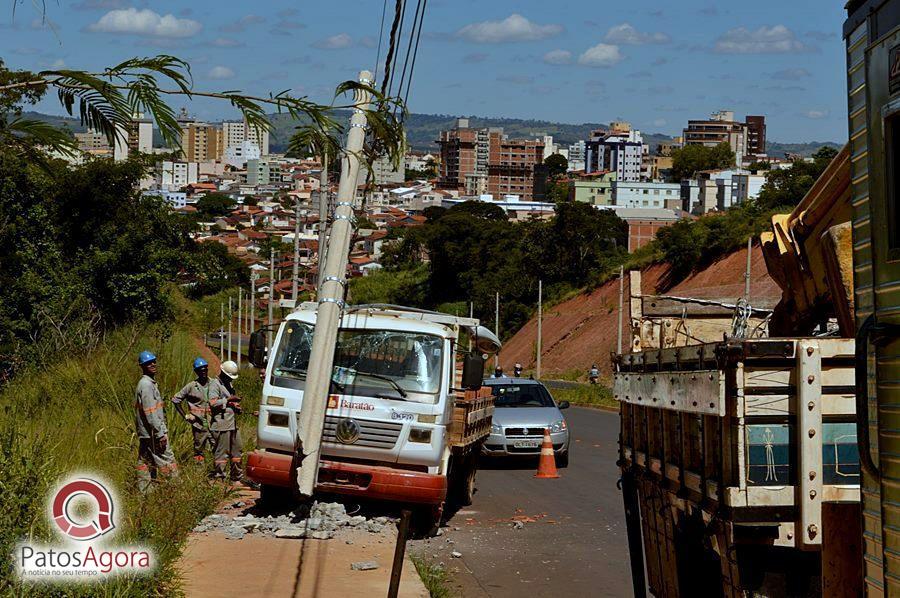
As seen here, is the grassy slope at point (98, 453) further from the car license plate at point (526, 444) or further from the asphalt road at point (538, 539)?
the car license plate at point (526, 444)

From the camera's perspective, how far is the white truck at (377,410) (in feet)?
42.9

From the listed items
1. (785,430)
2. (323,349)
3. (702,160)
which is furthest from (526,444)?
(702,160)

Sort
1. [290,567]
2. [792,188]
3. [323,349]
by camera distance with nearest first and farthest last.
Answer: [290,567] < [323,349] < [792,188]

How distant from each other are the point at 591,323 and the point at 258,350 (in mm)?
71329

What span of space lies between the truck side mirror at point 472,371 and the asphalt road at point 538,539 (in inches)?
64.7

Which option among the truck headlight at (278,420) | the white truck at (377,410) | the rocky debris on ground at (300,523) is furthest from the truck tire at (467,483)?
the truck headlight at (278,420)

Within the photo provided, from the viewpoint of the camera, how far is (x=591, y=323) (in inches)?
3307

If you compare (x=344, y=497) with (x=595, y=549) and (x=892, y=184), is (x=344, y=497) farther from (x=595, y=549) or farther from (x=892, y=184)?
(x=892, y=184)

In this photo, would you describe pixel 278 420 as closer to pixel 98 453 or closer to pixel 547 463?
pixel 98 453

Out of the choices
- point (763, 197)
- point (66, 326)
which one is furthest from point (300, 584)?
point (763, 197)

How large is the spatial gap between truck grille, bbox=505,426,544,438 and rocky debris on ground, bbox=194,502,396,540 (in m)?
6.73

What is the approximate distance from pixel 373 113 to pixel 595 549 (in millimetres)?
7776

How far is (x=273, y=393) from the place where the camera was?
44.0ft
